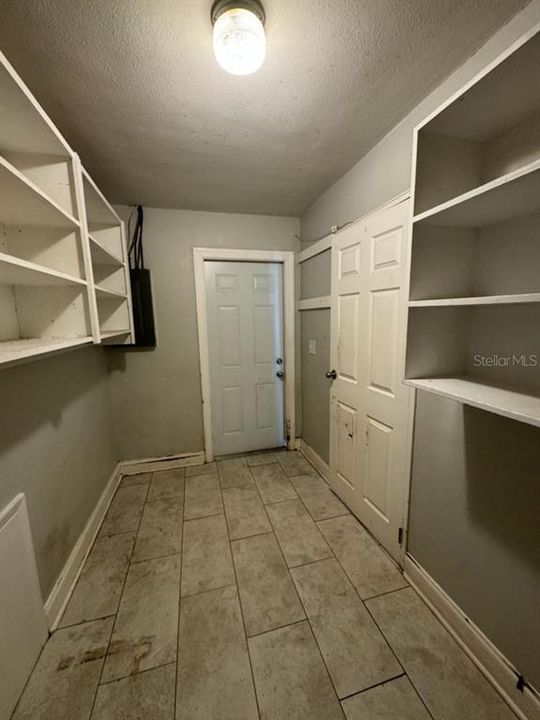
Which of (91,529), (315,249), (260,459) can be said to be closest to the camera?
(91,529)

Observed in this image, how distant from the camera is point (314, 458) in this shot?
2.67 m

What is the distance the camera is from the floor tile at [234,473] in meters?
2.46

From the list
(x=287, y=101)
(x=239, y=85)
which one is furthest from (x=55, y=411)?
(x=287, y=101)

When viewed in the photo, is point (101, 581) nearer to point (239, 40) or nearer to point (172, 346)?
point (172, 346)

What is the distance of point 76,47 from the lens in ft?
3.28

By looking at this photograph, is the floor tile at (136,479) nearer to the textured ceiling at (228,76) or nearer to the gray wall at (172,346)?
the gray wall at (172,346)

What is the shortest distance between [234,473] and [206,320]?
1.45 metres

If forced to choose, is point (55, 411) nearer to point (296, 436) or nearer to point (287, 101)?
point (287, 101)

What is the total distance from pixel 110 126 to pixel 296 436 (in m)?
2.76

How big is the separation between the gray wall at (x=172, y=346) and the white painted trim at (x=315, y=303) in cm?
58

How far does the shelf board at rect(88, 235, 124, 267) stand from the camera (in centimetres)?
160

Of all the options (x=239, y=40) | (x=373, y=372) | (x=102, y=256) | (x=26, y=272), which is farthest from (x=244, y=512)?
(x=239, y=40)

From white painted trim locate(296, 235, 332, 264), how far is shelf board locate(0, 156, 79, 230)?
1601 millimetres

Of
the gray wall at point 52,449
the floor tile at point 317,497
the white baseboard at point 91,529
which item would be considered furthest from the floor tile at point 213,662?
the floor tile at point 317,497
